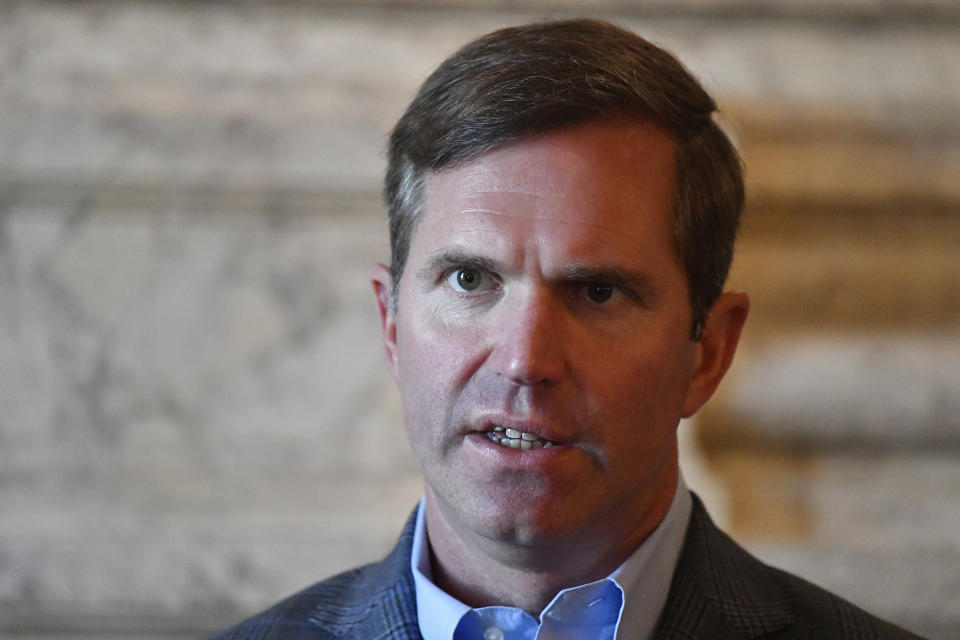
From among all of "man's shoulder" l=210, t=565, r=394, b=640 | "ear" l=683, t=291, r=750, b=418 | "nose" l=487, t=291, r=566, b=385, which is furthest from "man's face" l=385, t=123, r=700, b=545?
"man's shoulder" l=210, t=565, r=394, b=640

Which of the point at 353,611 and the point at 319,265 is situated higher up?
the point at 319,265

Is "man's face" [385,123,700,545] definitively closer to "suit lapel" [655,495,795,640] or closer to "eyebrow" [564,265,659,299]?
"eyebrow" [564,265,659,299]

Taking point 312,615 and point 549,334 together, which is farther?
point 312,615

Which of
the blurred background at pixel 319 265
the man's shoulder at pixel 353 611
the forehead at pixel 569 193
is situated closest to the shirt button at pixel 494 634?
the man's shoulder at pixel 353 611

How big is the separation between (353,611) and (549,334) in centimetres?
53

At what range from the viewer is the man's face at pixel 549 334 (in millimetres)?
1380

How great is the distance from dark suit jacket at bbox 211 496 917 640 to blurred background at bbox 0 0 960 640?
2.11 ft

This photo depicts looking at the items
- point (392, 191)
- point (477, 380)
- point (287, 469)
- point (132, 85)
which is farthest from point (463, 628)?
point (132, 85)

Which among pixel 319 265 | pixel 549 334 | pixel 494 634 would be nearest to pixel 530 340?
pixel 549 334

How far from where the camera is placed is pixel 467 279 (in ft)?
4.79

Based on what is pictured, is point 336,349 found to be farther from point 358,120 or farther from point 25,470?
point 25,470

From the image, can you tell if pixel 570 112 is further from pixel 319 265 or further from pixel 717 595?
pixel 319 265

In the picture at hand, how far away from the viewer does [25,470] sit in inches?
93.4

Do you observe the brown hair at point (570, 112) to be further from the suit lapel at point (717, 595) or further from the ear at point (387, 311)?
the suit lapel at point (717, 595)
